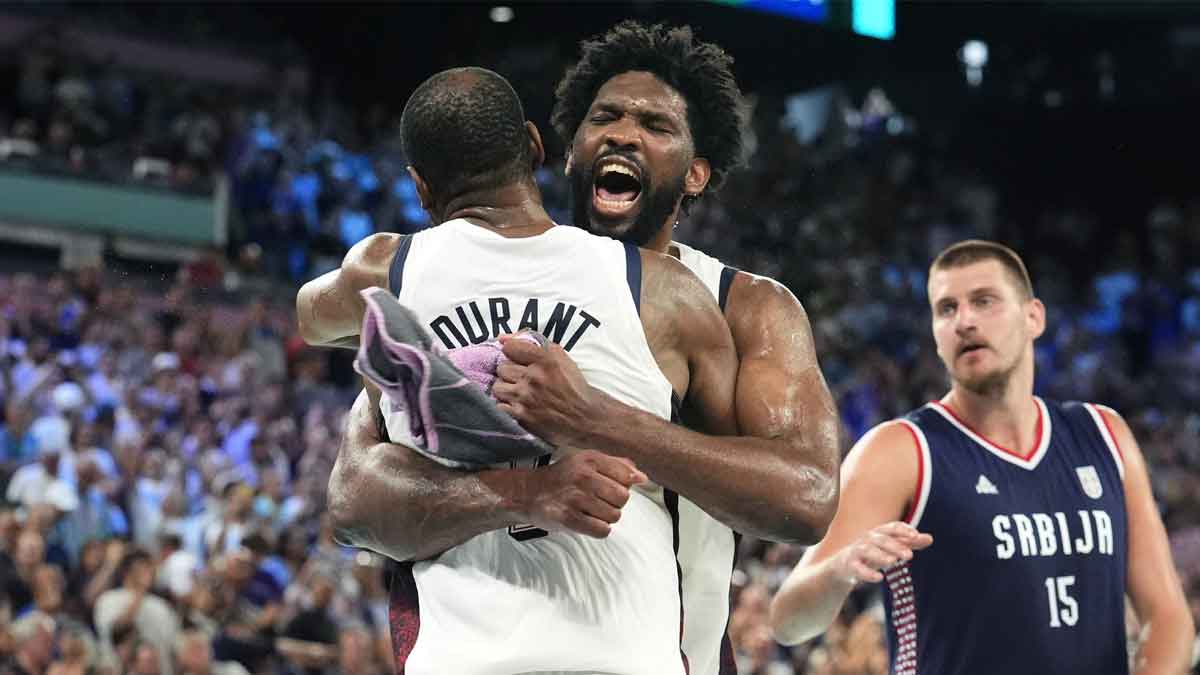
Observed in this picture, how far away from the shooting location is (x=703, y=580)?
284cm

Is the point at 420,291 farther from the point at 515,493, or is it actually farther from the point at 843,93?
the point at 843,93

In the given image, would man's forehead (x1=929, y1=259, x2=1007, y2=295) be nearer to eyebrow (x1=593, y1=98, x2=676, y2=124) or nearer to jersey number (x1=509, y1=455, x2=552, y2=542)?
eyebrow (x1=593, y1=98, x2=676, y2=124)

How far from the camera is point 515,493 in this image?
7.77 feet

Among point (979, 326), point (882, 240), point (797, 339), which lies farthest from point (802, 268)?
point (797, 339)

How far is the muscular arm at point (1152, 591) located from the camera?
385cm

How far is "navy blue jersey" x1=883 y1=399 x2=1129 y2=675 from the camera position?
12.3ft

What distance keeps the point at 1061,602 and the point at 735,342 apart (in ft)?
5.15

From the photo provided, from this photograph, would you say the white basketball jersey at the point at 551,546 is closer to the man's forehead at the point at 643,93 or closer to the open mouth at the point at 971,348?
the man's forehead at the point at 643,93

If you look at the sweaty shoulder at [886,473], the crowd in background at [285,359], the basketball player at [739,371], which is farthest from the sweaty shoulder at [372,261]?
the crowd in background at [285,359]

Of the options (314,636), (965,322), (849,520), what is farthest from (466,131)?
(314,636)

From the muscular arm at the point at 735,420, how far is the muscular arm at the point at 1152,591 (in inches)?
66.9

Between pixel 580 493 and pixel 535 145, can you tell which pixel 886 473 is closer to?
pixel 535 145

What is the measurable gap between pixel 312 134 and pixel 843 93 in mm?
6432

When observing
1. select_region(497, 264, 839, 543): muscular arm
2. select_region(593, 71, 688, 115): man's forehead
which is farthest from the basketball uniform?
select_region(593, 71, 688, 115): man's forehead
